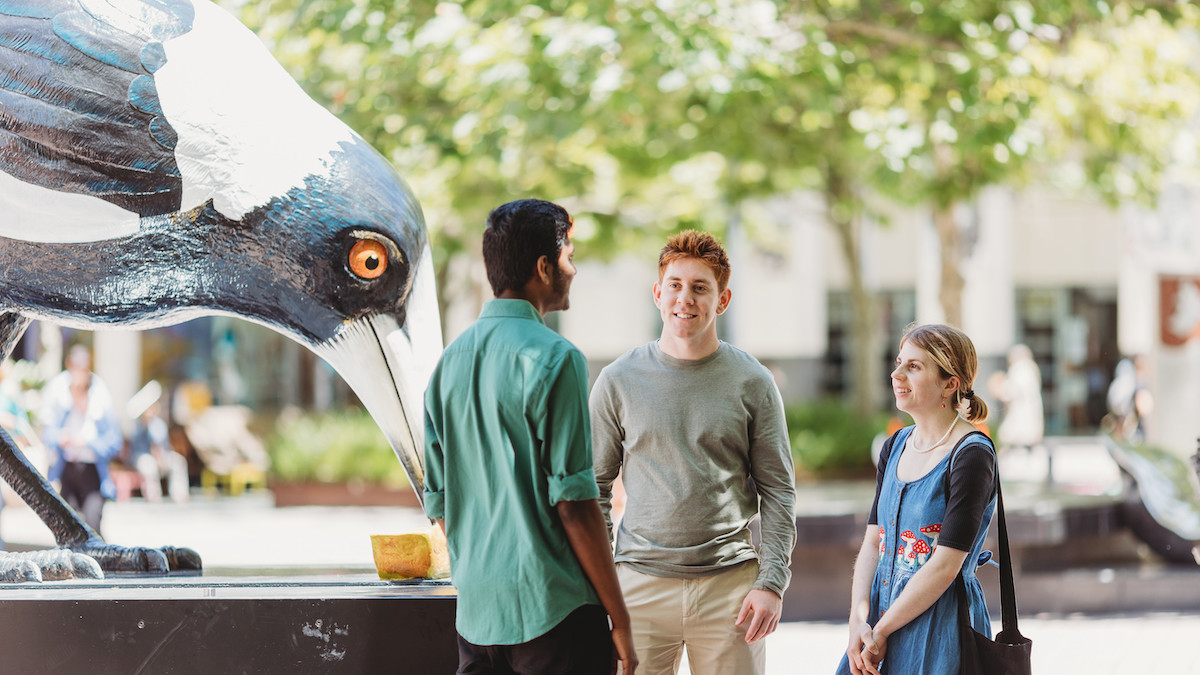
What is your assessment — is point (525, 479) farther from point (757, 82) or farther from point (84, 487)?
point (84, 487)

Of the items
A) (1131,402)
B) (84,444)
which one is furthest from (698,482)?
(1131,402)

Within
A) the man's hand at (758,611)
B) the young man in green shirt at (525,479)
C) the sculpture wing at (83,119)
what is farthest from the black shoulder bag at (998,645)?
the sculpture wing at (83,119)

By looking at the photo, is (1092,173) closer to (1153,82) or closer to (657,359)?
(1153,82)

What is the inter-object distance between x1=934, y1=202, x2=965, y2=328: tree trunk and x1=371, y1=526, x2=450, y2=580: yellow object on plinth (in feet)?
25.1

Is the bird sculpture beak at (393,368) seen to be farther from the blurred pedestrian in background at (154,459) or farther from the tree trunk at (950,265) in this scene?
the blurred pedestrian in background at (154,459)

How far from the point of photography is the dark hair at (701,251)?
2.81m

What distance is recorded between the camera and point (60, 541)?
3660 mm

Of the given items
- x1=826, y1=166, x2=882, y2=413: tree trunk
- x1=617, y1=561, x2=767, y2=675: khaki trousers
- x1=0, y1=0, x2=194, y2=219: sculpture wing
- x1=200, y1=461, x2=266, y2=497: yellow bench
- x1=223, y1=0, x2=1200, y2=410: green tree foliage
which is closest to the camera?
x1=617, y1=561, x2=767, y2=675: khaki trousers

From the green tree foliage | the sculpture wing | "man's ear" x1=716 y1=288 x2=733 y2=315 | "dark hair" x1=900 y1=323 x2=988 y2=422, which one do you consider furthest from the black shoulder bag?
the green tree foliage

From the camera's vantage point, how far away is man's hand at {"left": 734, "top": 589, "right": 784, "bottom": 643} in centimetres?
269

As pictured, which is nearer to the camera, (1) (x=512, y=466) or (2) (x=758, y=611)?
(1) (x=512, y=466)

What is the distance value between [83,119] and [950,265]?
8685mm

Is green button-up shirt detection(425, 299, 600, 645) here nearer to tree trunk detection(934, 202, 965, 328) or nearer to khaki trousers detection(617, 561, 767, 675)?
khaki trousers detection(617, 561, 767, 675)

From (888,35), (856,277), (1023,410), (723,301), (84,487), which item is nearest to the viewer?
(723,301)
